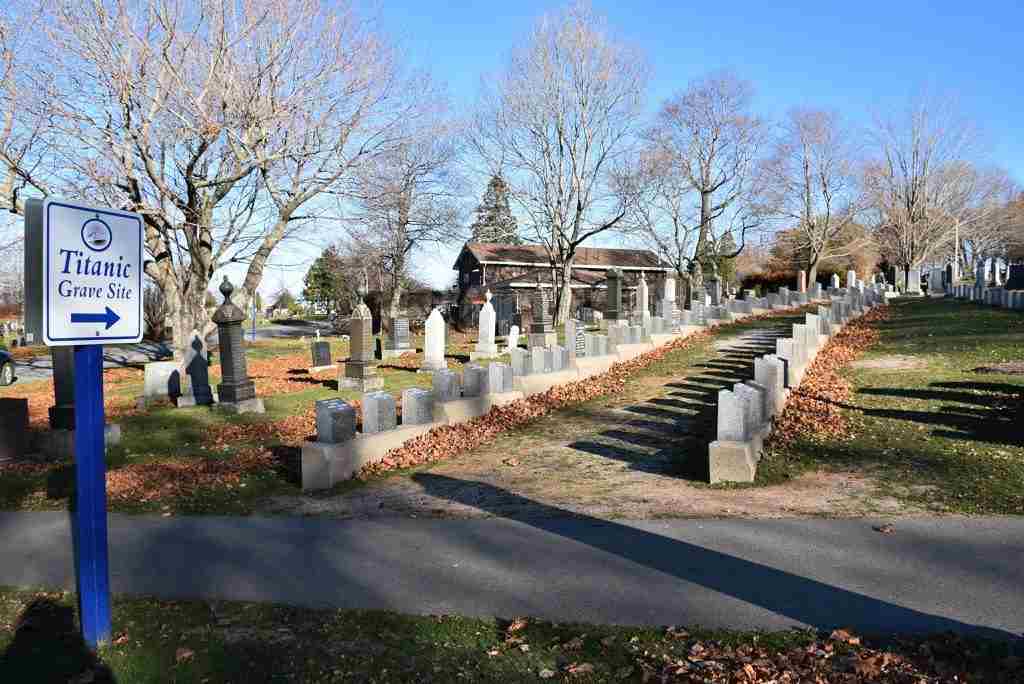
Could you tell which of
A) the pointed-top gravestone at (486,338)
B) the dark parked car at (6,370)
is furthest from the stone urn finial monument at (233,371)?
the dark parked car at (6,370)

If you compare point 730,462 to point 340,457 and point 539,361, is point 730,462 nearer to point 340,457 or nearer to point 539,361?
point 340,457

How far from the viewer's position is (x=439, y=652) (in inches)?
157

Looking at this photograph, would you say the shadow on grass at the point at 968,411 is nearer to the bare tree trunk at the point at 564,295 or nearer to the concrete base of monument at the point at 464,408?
the concrete base of monument at the point at 464,408

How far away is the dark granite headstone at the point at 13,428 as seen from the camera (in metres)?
10.1

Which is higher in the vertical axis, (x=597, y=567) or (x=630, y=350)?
(x=630, y=350)

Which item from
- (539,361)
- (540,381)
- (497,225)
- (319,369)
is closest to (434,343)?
(319,369)

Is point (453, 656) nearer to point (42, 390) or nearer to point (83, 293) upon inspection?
point (83, 293)

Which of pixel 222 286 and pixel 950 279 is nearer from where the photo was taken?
pixel 222 286

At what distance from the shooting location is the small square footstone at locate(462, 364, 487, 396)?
11.9 m

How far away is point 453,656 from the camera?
3.94 m

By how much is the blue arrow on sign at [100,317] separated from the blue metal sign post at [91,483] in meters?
0.14

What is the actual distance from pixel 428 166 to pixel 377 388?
2251 cm

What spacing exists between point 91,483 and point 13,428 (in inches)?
306

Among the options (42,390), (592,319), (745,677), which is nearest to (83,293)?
(745,677)
